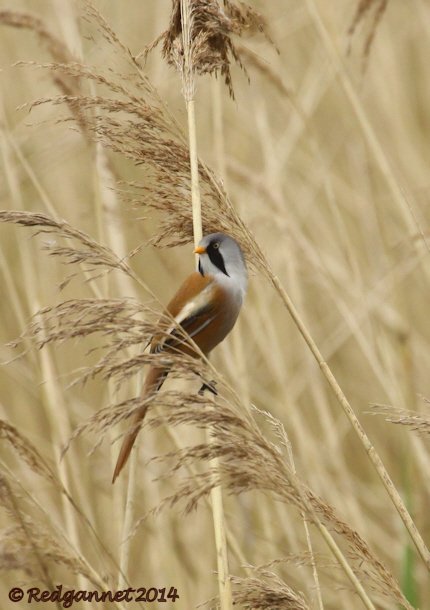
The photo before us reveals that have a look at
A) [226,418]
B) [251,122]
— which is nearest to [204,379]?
[226,418]

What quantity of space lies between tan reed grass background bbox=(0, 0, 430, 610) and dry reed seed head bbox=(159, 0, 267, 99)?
0.39 m

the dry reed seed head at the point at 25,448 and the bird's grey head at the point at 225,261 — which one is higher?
the bird's grey head at the point at 225,261

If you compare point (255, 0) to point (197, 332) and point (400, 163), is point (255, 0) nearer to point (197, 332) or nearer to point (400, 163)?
point (400, 163)

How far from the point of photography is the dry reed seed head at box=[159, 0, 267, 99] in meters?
1.65

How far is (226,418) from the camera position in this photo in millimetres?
1272

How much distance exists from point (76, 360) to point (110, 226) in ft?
3.97

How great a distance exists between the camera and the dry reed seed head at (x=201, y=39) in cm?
165

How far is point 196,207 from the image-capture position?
1589mm

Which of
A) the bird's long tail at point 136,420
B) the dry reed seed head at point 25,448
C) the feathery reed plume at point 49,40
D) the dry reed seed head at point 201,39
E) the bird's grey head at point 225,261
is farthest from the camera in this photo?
the feathery reed plume at point 49,40

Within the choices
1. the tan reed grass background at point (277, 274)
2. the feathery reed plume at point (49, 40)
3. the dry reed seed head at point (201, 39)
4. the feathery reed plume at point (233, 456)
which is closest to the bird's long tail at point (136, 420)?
the feathery reed plume at point (233, 456)

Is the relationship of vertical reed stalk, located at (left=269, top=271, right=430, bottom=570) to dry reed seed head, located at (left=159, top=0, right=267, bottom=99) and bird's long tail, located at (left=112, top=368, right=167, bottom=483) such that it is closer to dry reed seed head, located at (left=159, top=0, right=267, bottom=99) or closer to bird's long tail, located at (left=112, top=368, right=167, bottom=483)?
bird's long tail, located at (left=112, top=368, right=167, bottom=483)

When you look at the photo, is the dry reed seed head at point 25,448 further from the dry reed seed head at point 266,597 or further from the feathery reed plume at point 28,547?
the dry reed seed head at point 266,597

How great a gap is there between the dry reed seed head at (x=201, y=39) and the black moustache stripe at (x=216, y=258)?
1.03 ft

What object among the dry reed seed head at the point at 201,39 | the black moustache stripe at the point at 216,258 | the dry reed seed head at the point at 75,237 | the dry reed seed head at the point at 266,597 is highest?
the dry reed seed head at the point at 201,39
